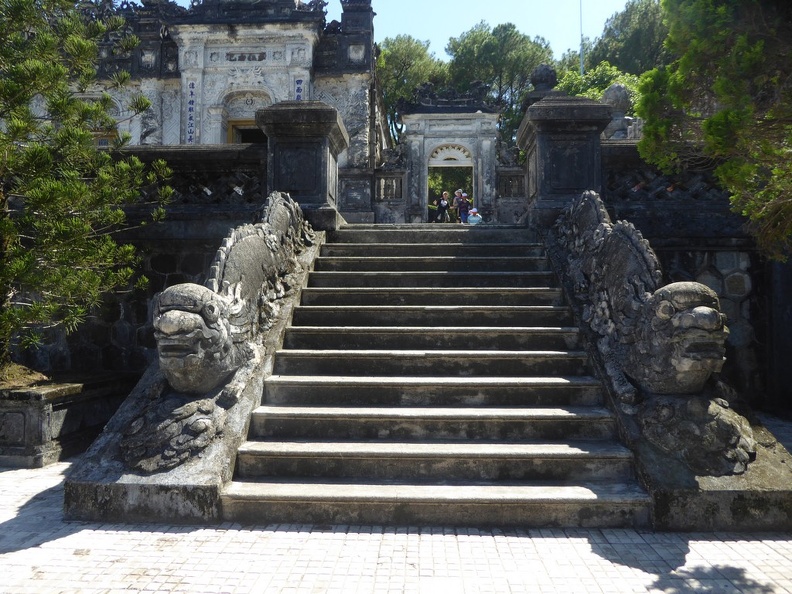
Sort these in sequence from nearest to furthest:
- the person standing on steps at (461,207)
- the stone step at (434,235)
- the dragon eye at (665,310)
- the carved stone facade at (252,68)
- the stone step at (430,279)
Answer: the dragon eye at (665,310)
the stone step at (430,279)
the stone step at (434,235)
the person standing on steps at (461,207)
the carved stone facade at (252,68)

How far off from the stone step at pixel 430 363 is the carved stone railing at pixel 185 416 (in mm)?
351

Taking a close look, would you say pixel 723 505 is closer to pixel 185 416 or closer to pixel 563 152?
pixel 185 416

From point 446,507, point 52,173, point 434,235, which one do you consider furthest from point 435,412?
point 52,173

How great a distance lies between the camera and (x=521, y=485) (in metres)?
3.61

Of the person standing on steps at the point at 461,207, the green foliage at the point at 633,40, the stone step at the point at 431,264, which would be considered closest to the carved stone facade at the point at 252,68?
the person standing on steps at the point at 461,207

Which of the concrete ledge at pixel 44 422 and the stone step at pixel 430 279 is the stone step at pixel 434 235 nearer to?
the stone step at pixel 430 279

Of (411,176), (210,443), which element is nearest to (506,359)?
(210,443)

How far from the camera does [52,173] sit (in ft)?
16.5

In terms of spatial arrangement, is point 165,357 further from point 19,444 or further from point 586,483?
point 586,483

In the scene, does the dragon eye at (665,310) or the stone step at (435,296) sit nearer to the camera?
the dragon eye at (665,310)

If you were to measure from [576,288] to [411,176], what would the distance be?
42.0 feet

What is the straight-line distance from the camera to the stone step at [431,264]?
233 inches

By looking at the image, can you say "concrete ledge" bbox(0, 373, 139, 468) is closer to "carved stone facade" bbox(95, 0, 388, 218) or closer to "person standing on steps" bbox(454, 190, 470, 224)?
Result: "person standing on steps" bbox(454, 190, 470, 224)

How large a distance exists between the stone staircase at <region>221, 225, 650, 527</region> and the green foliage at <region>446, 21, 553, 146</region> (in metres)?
29.8
